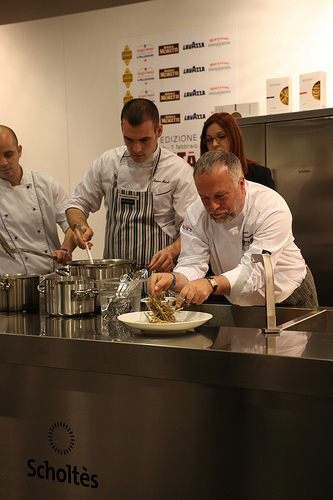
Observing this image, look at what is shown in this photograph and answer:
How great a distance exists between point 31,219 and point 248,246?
57.7 inches

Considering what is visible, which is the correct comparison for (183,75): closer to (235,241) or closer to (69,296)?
(235,241)

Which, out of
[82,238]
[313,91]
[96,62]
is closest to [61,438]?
[82,238]

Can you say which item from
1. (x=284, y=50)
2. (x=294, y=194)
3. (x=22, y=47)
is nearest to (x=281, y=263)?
(x=294, y=194)

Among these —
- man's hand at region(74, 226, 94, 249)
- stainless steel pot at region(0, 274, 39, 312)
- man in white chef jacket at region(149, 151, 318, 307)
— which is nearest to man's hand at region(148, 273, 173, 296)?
man in white chef jacket at region(149, 151, 318, 307)

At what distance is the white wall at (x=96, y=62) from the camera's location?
3939 mm

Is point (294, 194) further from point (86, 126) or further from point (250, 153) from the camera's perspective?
point (86, 126)

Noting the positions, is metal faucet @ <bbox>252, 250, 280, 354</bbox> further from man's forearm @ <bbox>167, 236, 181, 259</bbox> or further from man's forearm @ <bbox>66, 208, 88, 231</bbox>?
man's forearm @ <bbox>66, 208, 88, 231</bbox>

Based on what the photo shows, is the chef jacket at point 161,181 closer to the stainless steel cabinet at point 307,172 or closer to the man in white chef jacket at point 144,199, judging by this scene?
the man in white chef jacket at point 144,199

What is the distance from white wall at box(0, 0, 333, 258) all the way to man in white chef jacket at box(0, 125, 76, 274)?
1.53 m

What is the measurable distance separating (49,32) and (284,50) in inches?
81.8

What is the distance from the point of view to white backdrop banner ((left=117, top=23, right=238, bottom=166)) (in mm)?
4215

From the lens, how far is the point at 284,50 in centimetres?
399

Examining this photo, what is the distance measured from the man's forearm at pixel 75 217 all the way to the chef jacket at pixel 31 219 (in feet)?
0.87

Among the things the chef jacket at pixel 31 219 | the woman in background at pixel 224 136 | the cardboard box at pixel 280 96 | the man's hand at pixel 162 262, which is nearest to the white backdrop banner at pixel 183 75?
the cardboard box at pixel 280 96
